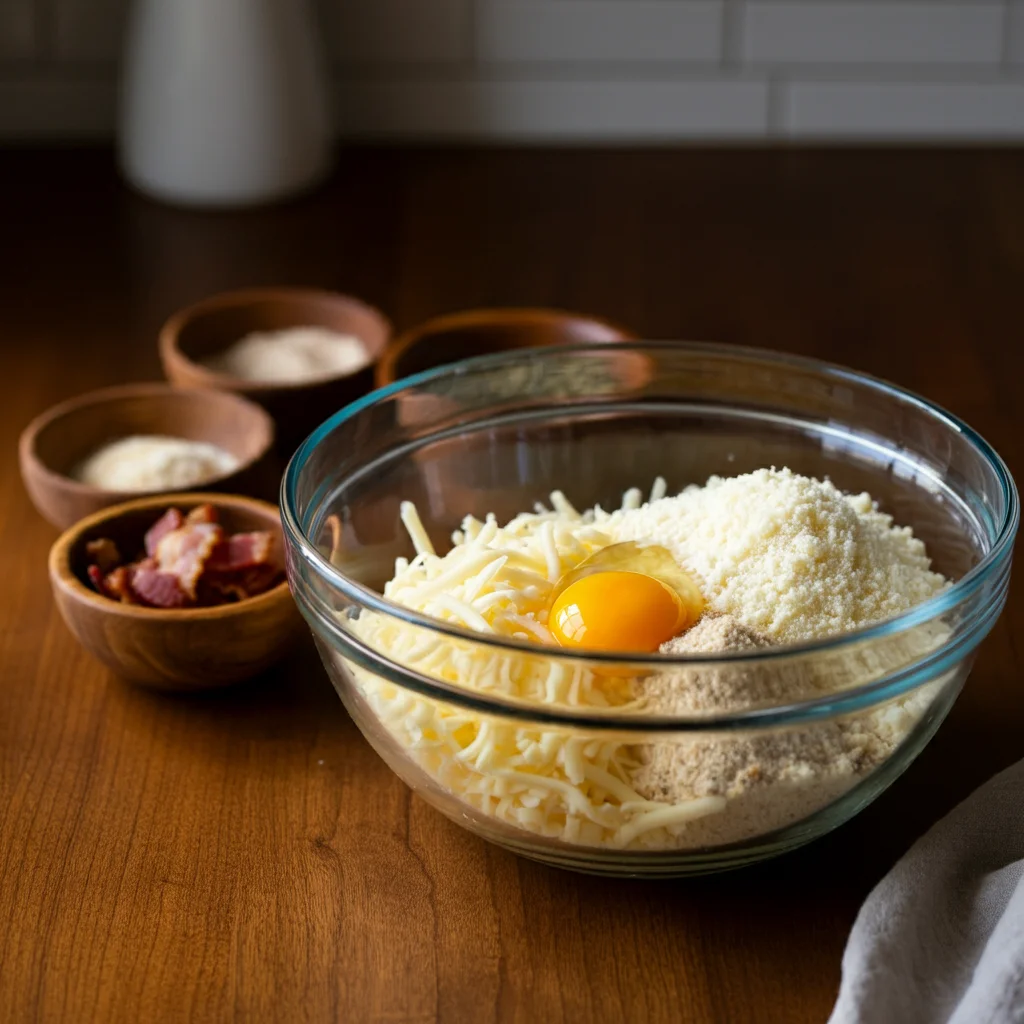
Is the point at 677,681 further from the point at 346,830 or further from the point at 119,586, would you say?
the point at 119,586

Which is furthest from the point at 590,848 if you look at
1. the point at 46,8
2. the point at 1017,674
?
the point at 46,8

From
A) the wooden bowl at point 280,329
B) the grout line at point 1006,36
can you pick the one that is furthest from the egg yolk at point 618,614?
the grout line at point 1006,36

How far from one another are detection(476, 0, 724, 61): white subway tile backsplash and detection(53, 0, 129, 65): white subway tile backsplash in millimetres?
542

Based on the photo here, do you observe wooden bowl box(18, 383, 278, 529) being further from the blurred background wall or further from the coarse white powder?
the blurred background wall

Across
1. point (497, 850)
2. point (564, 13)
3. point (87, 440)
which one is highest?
point (564, 13)

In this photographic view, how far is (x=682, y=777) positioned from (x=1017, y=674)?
44cm

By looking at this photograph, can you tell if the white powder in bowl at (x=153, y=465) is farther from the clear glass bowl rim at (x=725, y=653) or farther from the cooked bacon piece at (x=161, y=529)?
the clear glass bowl rim at (x=725, y=653)

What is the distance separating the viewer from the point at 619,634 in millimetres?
958

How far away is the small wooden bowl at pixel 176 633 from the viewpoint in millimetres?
1107

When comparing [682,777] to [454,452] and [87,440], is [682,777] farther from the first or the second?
[87,440]

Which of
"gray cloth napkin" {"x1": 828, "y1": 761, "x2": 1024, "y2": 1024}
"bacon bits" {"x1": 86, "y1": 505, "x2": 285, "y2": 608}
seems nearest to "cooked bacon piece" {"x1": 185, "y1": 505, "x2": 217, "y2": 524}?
"bacon bits" {"x1": 86, "y1": 505, "x2": 285, "y2": 608}

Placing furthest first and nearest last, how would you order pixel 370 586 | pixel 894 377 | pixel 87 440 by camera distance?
1. pixel 894 377
2. pixel 87 440
3. pixel 370 586

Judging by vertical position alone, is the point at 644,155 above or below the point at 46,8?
below

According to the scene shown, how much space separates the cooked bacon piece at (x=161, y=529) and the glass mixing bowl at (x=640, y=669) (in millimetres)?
157
